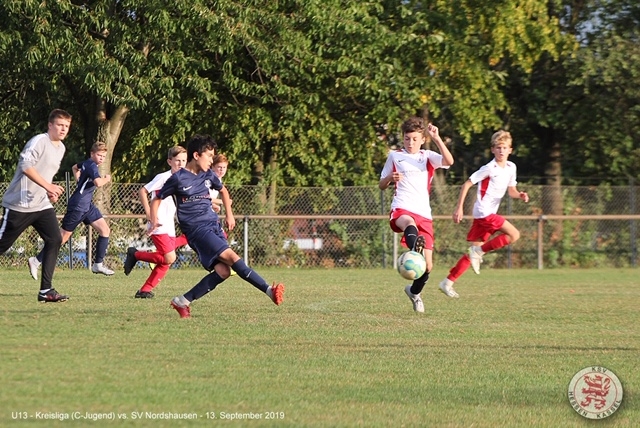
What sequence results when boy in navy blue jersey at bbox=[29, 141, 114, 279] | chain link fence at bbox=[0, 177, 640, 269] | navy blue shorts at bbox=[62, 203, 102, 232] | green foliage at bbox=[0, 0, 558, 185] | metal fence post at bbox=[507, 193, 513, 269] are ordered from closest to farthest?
boy in navy blue jersey at bbox=[29, 141, 114, 279]
navy blue shorts at bbox=[62, 203, 102, 232]
green foliage at bbox=[0, 0, 558, 185]
chain link fence at bbox=[0, 177, 640, 269]
metal fence post at bbox=[507, 193, 513, 269]

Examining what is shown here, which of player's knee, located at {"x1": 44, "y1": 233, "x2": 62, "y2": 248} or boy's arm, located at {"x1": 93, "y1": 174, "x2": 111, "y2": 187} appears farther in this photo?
boy's arm, located at {"x1": 93, "y1": 174, "x2": 111, "y2": 187}

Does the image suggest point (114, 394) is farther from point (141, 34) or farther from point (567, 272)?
point (567, 272)

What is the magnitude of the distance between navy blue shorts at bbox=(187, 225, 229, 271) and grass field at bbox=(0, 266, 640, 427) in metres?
0.57

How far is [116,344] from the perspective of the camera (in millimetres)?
8664

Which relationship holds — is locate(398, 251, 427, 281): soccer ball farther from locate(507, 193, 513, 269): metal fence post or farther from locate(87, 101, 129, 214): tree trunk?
locate(507, 193, 513, 269): metal fence post

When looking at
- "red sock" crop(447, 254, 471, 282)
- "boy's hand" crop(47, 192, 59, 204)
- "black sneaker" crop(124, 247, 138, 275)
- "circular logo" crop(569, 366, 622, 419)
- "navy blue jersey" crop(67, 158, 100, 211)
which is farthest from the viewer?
"navy blue jersey" crop(67, 158, 100, 211)

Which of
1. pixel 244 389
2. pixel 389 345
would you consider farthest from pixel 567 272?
pixel 244 389

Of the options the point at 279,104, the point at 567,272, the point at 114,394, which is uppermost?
the point at 279,104

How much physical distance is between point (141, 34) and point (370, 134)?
6.11 metres

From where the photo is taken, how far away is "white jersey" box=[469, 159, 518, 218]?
14508 mm

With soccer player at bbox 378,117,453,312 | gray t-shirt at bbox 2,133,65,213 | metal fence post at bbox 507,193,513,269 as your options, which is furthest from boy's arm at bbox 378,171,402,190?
metal fence post at bbox 507,193,513,269

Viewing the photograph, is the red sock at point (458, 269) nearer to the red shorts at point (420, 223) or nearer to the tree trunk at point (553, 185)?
the red shorts at point (420, 223)

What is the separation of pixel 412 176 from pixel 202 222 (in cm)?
248

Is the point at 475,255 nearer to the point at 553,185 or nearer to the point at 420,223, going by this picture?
the point at 420,223
